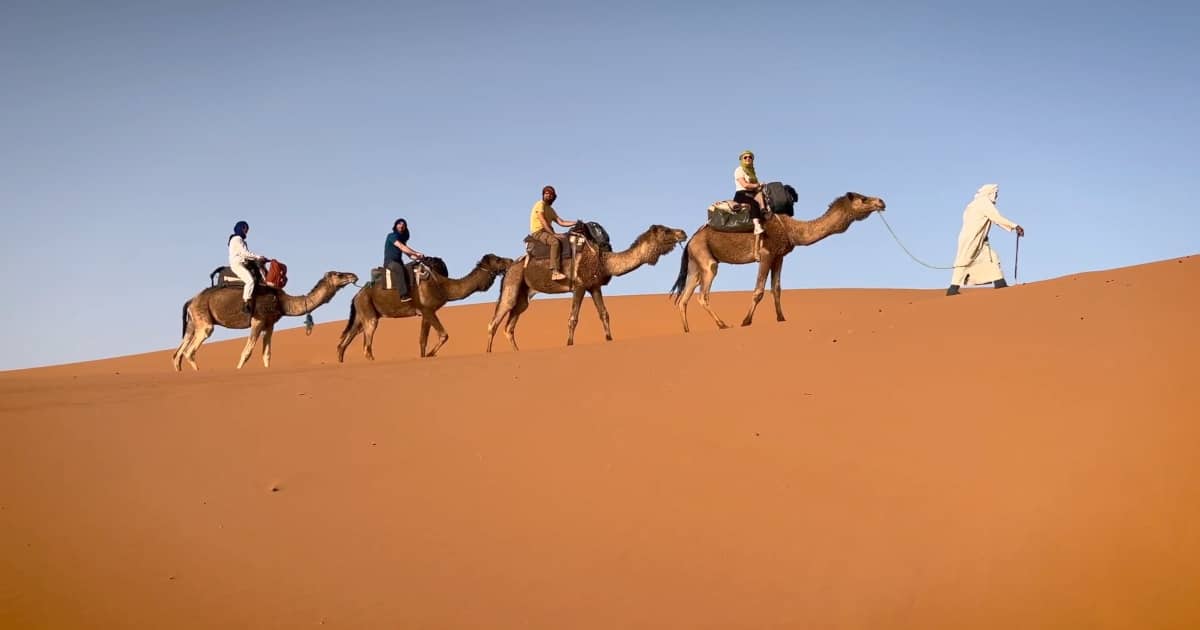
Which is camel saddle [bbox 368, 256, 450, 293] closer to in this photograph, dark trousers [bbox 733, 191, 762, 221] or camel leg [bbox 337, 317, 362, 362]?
camel leg [bbox 337, 317, 362, 362]

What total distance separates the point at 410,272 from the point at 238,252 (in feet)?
10.0

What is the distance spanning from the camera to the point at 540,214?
1800 cm

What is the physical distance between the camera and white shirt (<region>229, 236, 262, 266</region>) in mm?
19531

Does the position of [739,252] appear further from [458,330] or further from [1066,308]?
[458,330]

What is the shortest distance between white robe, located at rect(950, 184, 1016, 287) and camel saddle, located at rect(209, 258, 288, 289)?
11.6 metres

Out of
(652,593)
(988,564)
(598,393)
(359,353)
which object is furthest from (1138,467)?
(359,353)

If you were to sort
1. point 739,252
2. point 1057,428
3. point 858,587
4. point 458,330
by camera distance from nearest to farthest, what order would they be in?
point 858,587
point 1057,428
point 739,252
point 458,330

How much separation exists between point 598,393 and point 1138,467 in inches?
196

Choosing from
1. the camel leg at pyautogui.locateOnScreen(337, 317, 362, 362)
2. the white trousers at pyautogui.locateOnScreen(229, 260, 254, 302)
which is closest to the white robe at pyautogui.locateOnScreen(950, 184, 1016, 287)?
the camel leg at pyautogui.locateOnScreen(337, 317, 362, 362)

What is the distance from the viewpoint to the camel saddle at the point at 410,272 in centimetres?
1916

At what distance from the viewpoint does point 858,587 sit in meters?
7.33

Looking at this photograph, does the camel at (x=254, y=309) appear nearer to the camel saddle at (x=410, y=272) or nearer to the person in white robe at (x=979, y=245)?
the camel saddle at (x=410, y=272)

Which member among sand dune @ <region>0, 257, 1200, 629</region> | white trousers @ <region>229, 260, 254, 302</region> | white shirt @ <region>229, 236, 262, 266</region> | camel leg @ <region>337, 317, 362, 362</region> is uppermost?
white shirt @ <region>229, 236, 262, 266</region>

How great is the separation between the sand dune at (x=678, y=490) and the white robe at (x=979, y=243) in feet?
11.0
